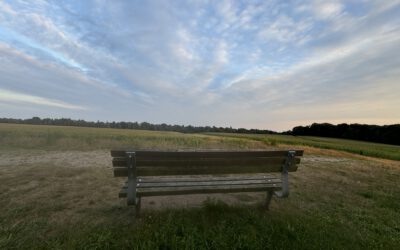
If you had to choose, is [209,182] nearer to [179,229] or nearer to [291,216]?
[179,229]

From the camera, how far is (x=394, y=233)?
3.23 meters

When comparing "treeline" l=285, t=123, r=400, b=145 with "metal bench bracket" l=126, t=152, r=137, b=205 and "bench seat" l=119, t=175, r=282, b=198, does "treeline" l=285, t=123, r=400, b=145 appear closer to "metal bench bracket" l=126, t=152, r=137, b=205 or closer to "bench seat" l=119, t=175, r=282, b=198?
"bench seat" l=119, t=175, r=282, b=198

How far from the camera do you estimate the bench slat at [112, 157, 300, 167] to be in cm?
293

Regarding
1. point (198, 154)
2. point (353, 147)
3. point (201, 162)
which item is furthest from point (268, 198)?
point (353, 147)

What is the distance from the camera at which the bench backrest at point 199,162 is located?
9.57ft

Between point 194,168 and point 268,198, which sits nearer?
point 194,168

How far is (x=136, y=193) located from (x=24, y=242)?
4.37 feet

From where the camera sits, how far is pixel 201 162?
320 centimetres

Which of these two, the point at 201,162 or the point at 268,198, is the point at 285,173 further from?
the point at 201,162

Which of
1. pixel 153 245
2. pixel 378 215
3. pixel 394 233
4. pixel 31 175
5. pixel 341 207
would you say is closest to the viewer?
pixel 153 245

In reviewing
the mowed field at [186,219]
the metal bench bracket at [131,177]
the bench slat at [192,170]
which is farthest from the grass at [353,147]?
the metal bench bracket at [131,177]

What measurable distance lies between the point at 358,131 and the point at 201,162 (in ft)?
258

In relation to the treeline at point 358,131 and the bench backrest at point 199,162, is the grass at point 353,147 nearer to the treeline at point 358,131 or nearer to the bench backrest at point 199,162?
the treeline at point 358,131

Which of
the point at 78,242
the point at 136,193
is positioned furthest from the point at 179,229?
the point at 78,242
